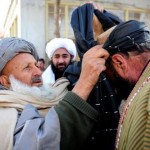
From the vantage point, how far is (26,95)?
193 cm

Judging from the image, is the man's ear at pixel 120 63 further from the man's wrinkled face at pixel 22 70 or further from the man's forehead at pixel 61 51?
the man's forehead at pixel 61 51

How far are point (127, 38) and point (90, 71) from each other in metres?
0.24

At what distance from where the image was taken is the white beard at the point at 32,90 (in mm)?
1958

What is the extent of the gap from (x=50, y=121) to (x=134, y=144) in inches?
23.0

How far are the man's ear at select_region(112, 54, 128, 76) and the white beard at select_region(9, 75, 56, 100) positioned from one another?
20.1 inches

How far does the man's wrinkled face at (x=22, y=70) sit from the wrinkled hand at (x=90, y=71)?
0.56 m

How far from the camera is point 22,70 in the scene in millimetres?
2107

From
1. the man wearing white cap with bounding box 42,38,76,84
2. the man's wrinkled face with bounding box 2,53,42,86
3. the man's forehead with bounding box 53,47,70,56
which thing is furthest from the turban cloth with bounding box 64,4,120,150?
the man's forehead with bounding box 53,47,70,56

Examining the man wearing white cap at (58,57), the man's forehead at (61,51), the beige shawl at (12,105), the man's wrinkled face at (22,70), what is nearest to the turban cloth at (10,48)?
the man's wrinkled face at (22,70)

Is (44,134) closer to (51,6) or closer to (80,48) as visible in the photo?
(80,48)

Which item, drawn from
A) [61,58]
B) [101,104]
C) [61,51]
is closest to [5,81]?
[101,104]

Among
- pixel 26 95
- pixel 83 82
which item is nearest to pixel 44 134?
pixel 83 82

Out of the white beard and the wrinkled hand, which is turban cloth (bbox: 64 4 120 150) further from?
the white beard

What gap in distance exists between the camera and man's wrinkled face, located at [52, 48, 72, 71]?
497 centimetres
